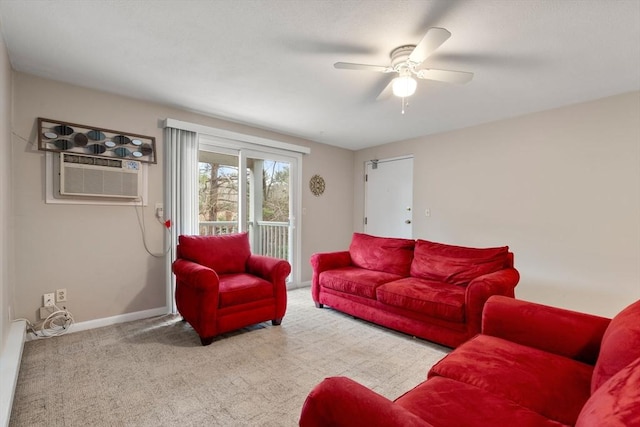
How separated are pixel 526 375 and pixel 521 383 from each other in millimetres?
78

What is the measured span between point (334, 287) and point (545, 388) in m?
2.28

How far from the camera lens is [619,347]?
1.04 meters

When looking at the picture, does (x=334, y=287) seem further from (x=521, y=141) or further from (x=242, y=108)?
(x=521, y=141)

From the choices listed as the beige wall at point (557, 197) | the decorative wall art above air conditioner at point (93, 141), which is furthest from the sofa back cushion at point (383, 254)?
the decorative wall art above air conditioner at point (93, 141)

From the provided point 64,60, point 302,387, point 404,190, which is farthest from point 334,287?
point 64,60

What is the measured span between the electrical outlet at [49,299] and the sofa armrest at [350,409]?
2962 mm

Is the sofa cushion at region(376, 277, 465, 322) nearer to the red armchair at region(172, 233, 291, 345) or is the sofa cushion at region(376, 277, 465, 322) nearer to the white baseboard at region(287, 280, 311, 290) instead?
the red armchair at region(172, 233, 291, 345)

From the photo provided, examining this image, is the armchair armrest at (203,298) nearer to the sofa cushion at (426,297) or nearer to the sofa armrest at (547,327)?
the sofa cushion at (426,297)

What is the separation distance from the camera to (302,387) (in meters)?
1.95

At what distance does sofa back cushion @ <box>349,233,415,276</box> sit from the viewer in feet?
11.0

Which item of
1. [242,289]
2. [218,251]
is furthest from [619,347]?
[218,251]

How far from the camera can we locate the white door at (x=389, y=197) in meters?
4.68

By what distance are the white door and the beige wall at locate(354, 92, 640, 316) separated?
0.48 m

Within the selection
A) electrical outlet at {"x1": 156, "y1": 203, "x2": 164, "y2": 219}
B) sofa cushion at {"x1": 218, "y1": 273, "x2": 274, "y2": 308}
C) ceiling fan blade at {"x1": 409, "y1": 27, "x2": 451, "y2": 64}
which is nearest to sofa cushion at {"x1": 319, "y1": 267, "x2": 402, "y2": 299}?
sofa cushion at {"x1": 218, "y1": 273, "x2": 274, "y2": 308}
